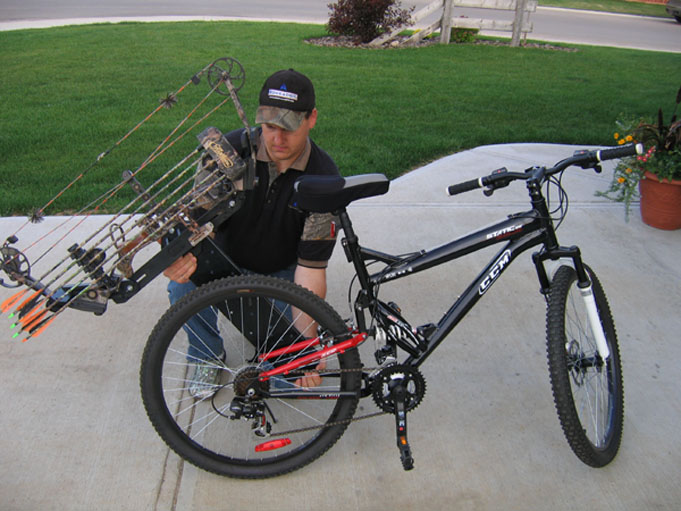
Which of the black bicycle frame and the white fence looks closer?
the black bicycle frame

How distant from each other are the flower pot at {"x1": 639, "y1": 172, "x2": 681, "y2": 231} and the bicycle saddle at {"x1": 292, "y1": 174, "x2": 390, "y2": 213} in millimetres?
2681

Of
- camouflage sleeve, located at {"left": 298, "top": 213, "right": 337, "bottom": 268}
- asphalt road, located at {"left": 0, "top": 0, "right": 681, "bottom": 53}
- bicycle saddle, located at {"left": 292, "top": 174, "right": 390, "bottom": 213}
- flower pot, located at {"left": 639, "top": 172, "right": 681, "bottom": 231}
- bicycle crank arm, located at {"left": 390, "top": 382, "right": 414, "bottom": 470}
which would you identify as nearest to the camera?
bicycle saddle, located at {"left": 292, "top": 174, "right": 390, "bottom": 213}

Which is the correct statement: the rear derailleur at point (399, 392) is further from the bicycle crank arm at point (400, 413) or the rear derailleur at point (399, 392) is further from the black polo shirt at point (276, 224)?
the black polo shirt at point (276, 224)

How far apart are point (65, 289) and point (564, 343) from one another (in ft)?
5.86

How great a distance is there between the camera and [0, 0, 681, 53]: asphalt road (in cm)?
1241

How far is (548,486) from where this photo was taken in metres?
2.21

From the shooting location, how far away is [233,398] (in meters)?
2.34

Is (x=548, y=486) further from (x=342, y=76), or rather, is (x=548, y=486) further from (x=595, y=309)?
(x=342, y=76)

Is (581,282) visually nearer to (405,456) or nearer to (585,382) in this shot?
(585,382)

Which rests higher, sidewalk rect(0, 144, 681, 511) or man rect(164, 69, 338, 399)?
man rect(164, 69, 338, 399)

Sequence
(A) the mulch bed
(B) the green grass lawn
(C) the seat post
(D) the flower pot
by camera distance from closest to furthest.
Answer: (C) the seat post, (D) the flower pot, (B) the green grass lawn, (A) the mulch bed

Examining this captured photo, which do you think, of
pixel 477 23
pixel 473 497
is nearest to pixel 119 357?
pixel 473 497

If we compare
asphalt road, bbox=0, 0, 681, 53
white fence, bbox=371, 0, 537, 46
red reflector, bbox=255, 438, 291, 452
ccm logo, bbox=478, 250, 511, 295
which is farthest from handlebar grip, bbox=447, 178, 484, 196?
asphalt road, bbox=0, 0, 681, 53

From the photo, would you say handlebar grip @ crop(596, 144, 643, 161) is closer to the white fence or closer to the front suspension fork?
the front suspension fork
